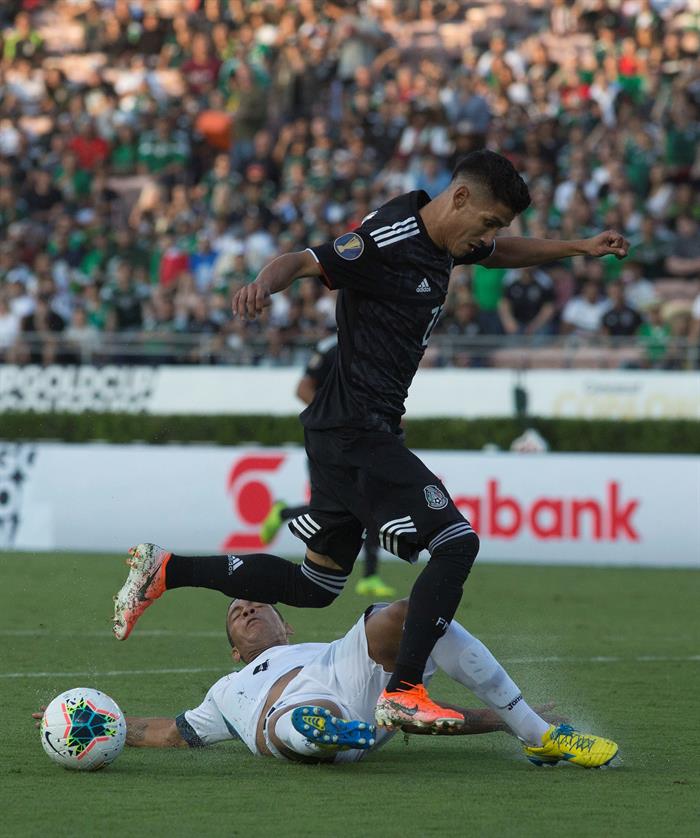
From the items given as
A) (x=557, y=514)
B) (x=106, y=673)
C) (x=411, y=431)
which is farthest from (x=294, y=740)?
(x=411, y=431)

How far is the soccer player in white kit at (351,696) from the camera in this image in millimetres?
6246

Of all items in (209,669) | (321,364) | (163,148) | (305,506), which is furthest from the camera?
(163,148)

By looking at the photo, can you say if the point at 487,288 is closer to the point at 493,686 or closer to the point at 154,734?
the point at 154,734

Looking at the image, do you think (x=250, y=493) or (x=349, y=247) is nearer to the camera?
(x=349, y=247)

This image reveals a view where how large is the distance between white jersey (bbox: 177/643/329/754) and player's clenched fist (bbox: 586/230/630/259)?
1.97m

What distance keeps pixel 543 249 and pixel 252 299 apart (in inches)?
72.2

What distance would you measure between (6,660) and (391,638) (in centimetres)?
401

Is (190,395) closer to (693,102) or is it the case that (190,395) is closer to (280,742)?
(693,102)

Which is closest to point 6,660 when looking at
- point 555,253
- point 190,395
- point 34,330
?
point 555,253

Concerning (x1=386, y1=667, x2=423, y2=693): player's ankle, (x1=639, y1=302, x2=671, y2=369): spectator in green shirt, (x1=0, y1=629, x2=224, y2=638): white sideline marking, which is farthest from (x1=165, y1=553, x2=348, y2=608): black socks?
(x1=639, y1=302, x2=671, y2=369): spectator in green shirt

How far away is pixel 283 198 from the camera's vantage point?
876 inches

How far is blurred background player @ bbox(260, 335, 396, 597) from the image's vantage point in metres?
12.3

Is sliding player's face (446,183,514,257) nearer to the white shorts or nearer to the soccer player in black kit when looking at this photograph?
the soccer player in black kit

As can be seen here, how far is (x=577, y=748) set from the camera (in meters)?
6.30
